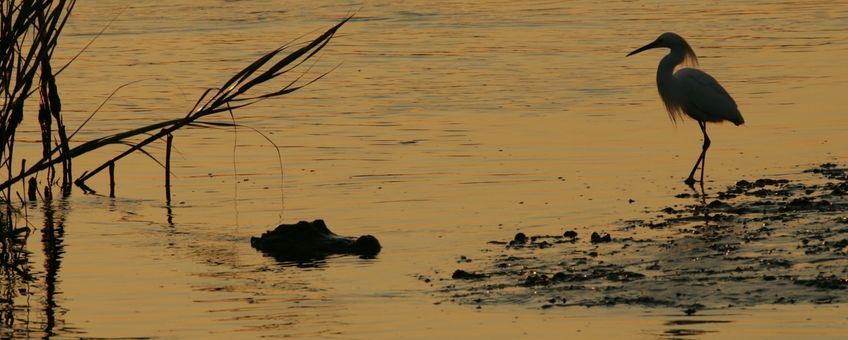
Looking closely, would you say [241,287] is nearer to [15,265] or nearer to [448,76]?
[15,265]

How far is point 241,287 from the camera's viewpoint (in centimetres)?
975

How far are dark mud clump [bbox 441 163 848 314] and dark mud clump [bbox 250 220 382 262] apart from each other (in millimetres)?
860

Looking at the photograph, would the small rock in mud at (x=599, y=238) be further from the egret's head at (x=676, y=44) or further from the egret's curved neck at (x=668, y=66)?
the egret's head at (x=676, y=44)

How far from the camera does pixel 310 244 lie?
1091 centimetres

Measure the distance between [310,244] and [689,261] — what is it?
2679mm

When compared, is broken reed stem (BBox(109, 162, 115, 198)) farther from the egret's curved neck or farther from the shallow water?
the egret's curved neck

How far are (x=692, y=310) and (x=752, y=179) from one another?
5.84 m

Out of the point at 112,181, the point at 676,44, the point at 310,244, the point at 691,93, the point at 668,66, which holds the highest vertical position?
the point at 676,44

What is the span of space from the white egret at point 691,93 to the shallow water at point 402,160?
404mm

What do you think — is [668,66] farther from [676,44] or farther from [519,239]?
[519,239]

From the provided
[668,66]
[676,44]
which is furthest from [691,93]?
[676,44]

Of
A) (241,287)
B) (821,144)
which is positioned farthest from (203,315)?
(821,144)

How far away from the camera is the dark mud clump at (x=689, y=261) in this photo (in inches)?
349

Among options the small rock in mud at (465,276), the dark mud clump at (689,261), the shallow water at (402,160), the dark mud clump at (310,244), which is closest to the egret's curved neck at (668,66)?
the shallow water at (402,160)
